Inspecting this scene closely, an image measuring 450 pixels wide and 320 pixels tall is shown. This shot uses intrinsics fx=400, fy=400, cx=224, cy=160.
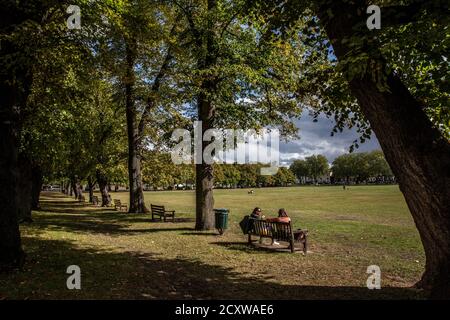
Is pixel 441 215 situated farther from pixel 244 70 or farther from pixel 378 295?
pixel 244 70

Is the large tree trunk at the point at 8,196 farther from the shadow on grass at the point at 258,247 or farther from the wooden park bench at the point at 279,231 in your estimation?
the wooden park bench at the point at 279,231

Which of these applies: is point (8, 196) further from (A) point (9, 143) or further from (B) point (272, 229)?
(B) point (272, 229)

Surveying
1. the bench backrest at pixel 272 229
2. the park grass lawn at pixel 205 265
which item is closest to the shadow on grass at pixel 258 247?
the park grass lawn at pixel 205 265

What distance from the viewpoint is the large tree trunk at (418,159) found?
6.30 metres

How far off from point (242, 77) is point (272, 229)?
21.7 ft

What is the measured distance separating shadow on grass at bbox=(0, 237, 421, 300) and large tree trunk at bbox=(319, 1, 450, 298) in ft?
5.77

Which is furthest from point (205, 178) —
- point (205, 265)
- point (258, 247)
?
point (205, 265)

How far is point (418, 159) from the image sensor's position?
639cm

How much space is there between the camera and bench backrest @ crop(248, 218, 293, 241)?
44.4 ft

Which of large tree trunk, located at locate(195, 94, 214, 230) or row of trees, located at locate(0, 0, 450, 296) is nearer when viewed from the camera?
row of trees, located at locate(0, 0, 450, 296)

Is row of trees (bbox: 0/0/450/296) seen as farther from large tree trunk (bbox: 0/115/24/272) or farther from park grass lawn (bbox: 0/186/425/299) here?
park grass lawn (bbox: 0/186/425/299)

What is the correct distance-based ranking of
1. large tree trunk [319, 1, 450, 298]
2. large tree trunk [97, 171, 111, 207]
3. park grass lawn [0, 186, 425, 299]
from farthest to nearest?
large tree trunk [97, 171, 111, 207] → park grass lawn [0, 186, 425, 299] → large tree trunk [319, 1, 450, 298]

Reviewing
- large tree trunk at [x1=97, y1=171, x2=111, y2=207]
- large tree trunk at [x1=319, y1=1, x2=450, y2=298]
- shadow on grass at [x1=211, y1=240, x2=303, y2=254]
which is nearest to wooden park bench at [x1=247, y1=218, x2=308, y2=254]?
shadow on grass at [x1=211, y1=240, x2=303, y2=254]
